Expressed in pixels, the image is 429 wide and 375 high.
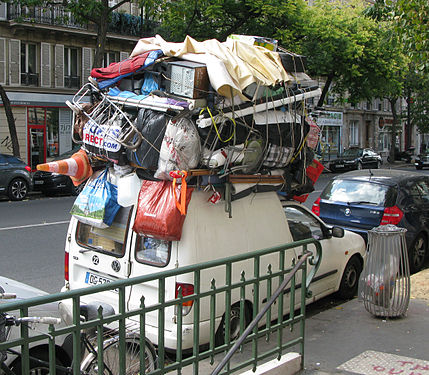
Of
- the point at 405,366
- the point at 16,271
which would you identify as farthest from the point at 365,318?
the point at 16,271

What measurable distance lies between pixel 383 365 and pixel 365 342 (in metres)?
0.65

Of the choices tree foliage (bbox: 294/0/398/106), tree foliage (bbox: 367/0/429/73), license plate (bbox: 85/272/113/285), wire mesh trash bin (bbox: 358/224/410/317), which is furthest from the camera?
tree foliage (bbox: 294/0/398/106)

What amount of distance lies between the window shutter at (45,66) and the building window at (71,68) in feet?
3.46

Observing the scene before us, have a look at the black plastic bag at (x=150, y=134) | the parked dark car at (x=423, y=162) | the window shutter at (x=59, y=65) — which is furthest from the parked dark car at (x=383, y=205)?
the parked dark car at (x=423, y=162)

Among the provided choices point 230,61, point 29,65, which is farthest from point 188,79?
point 29,65

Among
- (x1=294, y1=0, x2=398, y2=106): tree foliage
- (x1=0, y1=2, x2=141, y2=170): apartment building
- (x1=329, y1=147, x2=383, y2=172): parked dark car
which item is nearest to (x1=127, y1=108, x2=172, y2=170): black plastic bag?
(x1=294, y1=0, x2=398, y2=106): tree foliage

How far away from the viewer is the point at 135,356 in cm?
399

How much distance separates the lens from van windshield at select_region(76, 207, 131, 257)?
5430 mm

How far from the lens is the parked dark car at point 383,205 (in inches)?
365

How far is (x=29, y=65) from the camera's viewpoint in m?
28.3

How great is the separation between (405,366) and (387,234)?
1.66 metres

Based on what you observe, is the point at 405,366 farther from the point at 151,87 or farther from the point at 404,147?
the point at 404,147

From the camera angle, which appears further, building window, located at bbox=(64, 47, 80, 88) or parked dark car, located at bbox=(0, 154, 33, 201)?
building window, located at bbox=(64, 47, 80, 88)

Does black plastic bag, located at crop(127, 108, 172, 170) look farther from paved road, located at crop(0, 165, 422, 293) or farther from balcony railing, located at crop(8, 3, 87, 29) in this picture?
balcony railing, located at crop(8, 3, 87, 29)
